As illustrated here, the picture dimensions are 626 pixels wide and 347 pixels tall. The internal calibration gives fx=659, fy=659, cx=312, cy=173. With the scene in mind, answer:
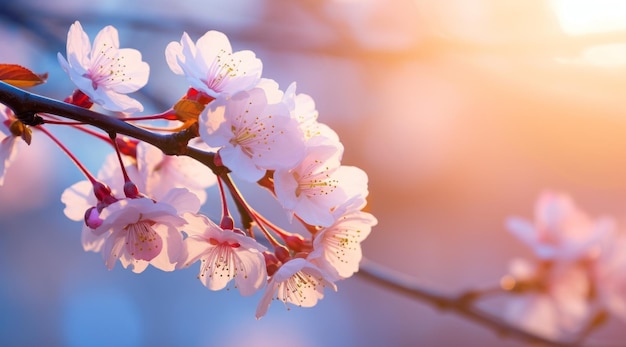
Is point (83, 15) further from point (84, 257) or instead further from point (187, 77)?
point (84, 257)

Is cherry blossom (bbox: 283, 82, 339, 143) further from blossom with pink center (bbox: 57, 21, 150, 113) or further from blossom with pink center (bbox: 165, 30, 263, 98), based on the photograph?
blossom with pink center (bbox: 57, 21, 150, 113)

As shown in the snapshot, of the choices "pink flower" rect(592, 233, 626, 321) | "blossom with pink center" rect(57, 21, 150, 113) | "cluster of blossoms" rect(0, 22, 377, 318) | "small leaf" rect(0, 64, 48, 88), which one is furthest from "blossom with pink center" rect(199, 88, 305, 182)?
"pink flower" rect(592, 233, 626, 321)

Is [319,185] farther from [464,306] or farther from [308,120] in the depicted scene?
[464,306]

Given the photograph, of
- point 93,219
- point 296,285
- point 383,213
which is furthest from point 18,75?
point 383,213

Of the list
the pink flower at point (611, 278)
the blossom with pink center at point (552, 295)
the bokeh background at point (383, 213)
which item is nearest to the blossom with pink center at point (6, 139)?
the blossom with pink center at point (552, 295)

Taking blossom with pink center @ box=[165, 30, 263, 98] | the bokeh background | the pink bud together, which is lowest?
the bokeh background

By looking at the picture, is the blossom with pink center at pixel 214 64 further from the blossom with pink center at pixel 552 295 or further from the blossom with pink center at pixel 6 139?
the blossom with pink center at pixel 552 295

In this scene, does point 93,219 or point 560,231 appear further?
point 560,231

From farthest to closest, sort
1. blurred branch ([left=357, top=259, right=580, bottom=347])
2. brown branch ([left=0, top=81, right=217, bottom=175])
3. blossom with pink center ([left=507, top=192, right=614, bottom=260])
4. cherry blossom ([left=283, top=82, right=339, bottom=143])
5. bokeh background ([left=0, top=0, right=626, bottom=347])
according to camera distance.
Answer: bokeh background ([left=0, top=0, right=626, bottom=347])
blossom with pink center ([left=507, top=192, right=614, bottom=260])
blurred branch ([left=357, top=259, right=580, bottom=347])
cherry blossom ([left=283, top=82, right=339, bottom=143])
brown branch ([left=0, top=81, right=217, bottom=175])
